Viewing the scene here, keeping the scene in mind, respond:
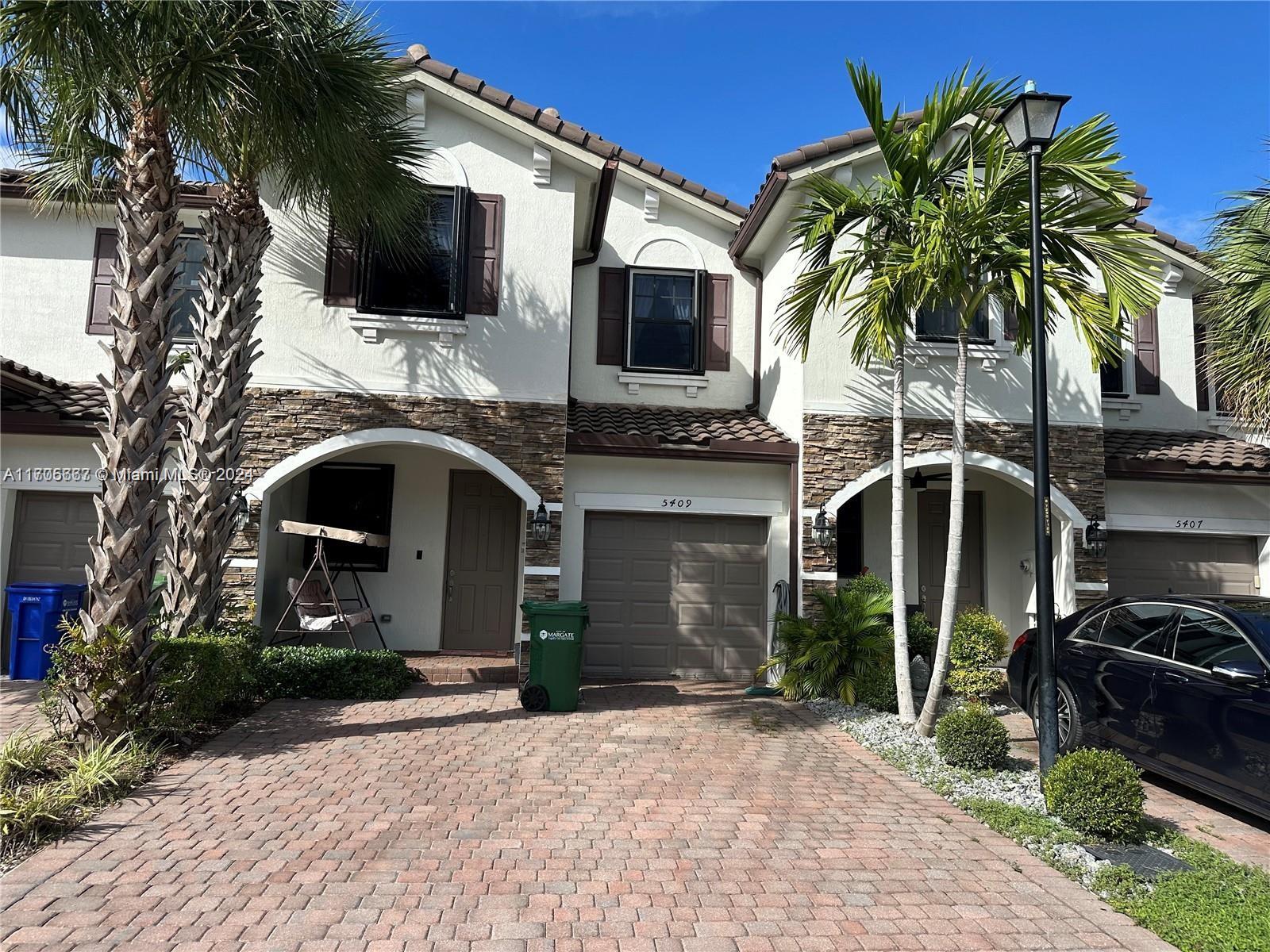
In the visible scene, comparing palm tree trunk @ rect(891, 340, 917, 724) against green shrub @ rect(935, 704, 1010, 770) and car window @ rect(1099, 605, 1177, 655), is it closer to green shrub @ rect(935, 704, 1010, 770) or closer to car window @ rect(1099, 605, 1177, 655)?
green shrub @ rect(935, 704, 1010, 770)

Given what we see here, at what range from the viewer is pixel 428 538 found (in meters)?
11.6

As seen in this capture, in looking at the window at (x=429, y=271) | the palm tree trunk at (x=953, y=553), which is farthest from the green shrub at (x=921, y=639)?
the window at (x=429, y=271)

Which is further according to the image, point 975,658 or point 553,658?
point 975,658

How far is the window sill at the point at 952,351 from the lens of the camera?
10703 millimetres

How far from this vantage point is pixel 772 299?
1186 cm

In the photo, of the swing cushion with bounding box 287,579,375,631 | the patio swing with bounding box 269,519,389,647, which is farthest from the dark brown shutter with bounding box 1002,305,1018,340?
the swing cushion with bounding box 287,579,375,631

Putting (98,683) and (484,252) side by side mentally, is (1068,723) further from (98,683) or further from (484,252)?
(484,252)

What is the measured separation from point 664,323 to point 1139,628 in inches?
305

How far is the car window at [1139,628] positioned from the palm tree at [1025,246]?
1.28 m

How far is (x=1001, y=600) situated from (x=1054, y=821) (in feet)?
22.8

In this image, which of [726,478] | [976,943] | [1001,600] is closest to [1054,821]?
[976,943]

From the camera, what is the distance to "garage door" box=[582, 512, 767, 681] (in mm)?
10906

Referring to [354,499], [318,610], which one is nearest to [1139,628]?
[318,610]

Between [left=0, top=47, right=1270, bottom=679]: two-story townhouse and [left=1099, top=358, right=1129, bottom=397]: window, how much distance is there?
290 millimetres
